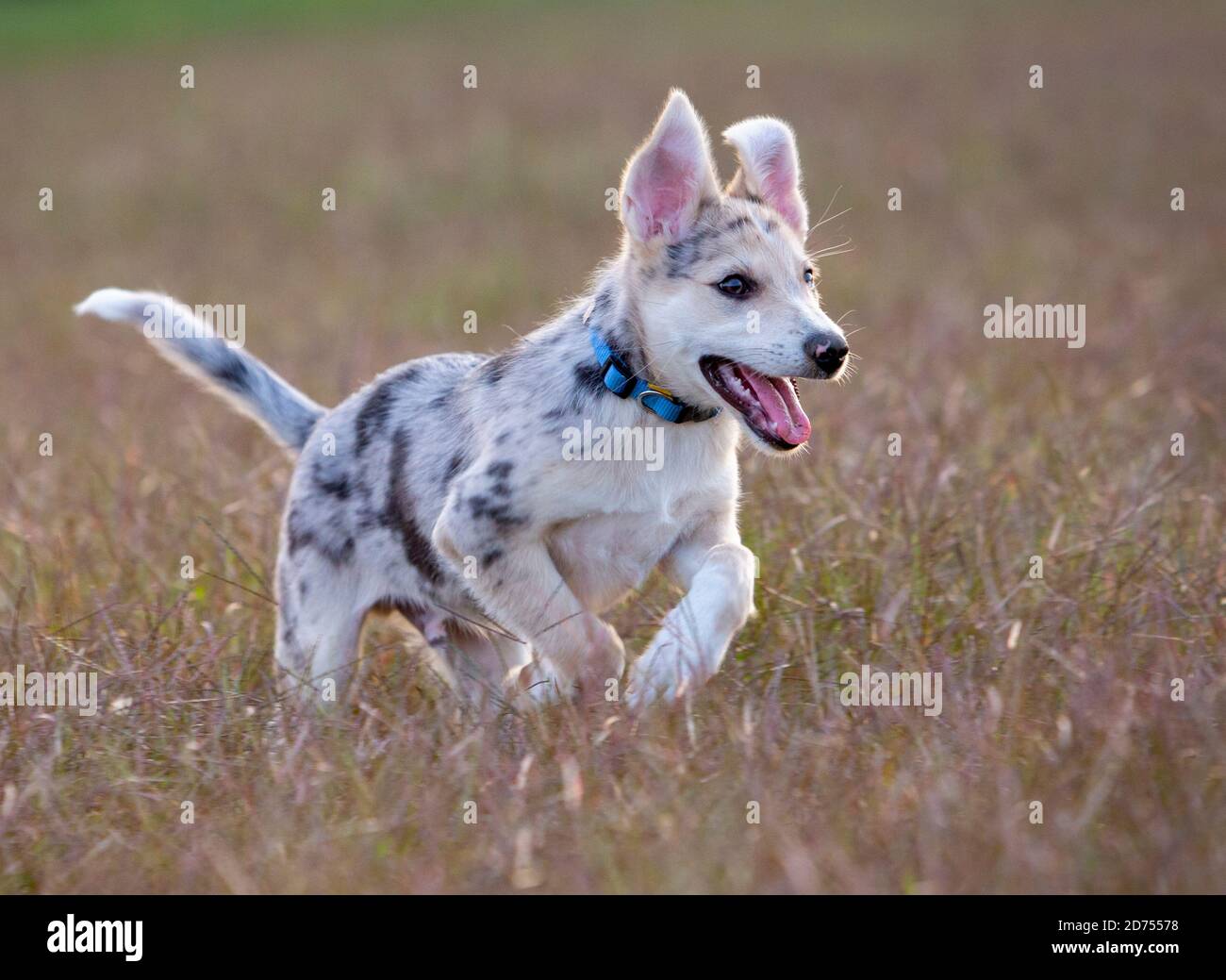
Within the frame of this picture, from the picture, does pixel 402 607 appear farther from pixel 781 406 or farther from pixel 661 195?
pixel 661 195

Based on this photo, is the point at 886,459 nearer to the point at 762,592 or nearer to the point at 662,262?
the point at 762,592

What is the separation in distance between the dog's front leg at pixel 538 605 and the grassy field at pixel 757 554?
0.79 ft

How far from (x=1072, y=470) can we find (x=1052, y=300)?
14.4ft

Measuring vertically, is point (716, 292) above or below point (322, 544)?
above

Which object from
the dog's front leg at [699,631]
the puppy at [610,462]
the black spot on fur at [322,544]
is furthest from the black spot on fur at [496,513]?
the black spot on fur at [322,544]

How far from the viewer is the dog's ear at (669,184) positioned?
14.8 feet

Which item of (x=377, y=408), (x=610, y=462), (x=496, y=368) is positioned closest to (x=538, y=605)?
(x=610, y=462)

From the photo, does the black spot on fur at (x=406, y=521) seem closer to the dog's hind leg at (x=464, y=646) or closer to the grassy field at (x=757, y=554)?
the dog's hind leg at (x=464, y=646)

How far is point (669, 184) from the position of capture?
4.57m

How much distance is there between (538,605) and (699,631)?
0.49 m

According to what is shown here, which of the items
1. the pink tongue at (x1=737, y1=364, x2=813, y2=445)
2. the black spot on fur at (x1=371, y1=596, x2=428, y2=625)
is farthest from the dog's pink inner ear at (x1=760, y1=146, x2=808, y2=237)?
the black spot on fur at (x1=371, y1=596, x2=428, y2=625)

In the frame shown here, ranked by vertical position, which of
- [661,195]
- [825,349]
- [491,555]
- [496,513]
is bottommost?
[491,555]

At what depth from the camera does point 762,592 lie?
5047 millimetres

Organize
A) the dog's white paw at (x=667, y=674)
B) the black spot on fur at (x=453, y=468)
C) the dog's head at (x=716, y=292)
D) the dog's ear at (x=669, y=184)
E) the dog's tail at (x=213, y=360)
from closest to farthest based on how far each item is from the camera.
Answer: the dog's white paw at (x=667, y=674) < the dog's head at (x=716, y=292) < the dog's ear at (x=669, y=184) < the black spot on fur at (x=453, y=468) < the dog's tail at (x=213, y=360)
